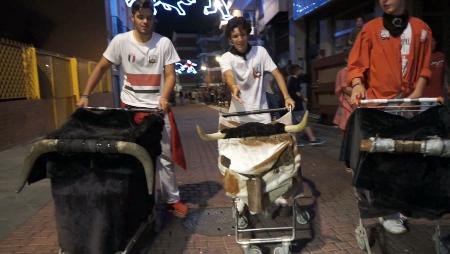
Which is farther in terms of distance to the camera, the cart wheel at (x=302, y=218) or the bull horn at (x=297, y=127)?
the cart wheel at (x=302, y=218)

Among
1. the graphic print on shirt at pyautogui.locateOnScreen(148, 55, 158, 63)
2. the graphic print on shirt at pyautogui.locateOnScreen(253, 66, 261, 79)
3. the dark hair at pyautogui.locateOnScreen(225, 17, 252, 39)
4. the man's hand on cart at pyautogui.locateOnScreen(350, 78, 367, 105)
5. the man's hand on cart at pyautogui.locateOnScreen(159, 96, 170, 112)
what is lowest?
the man's hand on cart at pyautogui.locateOnScreen(159, 96, 170, 112)

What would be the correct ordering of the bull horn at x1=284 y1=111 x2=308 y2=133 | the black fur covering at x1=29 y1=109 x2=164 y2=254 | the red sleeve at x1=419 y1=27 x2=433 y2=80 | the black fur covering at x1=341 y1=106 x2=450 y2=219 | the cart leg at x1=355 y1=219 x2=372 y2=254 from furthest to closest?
the red sleeve at x1=419 y1=27 x2=433 y2=80
the cart leg at x1=355 y1=219 x2=372 y2=254
the bull horn at x1=284 y1=111 x2=308 y2=133
the black fur covering at x1=29 y1=109 x2=164 y2=254
the black fur covering at x1=341 y1=106 x2=450 y2=219

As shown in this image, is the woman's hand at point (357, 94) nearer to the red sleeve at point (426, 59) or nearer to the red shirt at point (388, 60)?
the red shirt at point (388, 60)

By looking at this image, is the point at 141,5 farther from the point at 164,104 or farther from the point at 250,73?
the point at 250,73

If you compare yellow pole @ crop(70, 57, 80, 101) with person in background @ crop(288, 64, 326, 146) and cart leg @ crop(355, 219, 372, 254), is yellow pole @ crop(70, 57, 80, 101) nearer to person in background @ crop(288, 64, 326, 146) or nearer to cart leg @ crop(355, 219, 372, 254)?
person in background @ crop(288, 64, 326, 146)

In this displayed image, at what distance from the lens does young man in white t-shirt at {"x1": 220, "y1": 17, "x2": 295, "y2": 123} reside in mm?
3703

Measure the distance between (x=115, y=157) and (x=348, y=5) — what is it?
11.7 meters

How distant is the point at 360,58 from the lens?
3.50 m

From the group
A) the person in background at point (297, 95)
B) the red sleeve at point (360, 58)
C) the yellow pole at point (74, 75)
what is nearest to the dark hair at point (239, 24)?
the red sleeve at point (360, 58)

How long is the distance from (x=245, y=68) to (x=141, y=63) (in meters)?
1.06

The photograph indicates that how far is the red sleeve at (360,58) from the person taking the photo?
11.3 ft

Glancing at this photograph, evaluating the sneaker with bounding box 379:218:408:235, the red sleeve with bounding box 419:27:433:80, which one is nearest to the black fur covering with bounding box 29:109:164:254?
the sneaker with bounding box 379:218:408:235

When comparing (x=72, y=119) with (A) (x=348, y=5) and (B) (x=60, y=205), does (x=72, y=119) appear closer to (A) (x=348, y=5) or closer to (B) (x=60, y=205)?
(B) (x=60, y=205)

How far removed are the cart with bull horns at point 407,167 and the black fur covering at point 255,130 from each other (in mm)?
619
